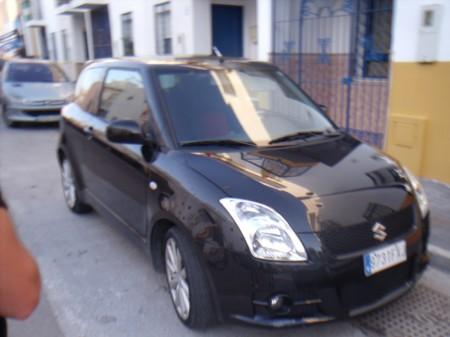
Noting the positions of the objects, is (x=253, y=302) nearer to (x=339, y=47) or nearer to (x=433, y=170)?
(x=433, y=170)

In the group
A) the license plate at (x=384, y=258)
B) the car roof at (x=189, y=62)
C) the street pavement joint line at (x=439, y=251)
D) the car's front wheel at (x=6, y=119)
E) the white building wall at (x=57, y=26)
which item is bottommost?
the street pavement joint line at (x=439, y=251)

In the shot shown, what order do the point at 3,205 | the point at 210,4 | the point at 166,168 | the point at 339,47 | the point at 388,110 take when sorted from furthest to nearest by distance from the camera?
the point at 210,4, the point at 339,47, the point at 388,110, the point at 166,168, the point at 3,205

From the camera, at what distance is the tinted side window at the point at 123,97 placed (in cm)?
348

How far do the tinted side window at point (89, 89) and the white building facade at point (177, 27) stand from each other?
6.52 ft

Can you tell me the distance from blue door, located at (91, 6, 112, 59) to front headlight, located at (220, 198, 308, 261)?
50.3 feet

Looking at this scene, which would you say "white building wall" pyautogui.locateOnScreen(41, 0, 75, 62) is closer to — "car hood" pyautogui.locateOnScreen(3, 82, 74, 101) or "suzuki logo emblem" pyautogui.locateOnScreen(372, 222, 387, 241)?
"car hood" pyautogui.locateOnScreen(3, 82, 74, 101)

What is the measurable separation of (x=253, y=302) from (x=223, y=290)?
0.19 m

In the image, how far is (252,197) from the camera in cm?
250

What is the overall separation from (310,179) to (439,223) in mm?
2254

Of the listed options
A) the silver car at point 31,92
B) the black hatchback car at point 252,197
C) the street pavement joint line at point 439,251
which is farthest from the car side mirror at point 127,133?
the silver car at point 31,92

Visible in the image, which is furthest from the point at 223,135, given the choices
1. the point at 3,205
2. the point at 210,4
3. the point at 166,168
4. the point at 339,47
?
the point at 210,4

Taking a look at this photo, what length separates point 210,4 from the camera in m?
10.3

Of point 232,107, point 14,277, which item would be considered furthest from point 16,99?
point 14,277

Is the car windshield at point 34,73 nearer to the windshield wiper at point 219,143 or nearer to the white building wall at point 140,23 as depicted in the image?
the white building wall at point 140,23
